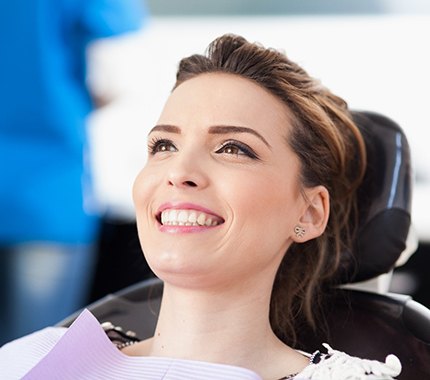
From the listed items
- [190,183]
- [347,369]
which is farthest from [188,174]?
[347,369]

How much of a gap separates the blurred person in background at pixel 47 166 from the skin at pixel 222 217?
32.4 inches

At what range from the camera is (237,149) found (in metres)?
1.48

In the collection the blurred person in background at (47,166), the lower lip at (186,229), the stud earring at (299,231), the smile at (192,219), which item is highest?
the smile at (192,219)

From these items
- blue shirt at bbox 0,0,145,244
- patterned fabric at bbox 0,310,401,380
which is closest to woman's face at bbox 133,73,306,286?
→ patterned fabric at bbox 0,310,401,380

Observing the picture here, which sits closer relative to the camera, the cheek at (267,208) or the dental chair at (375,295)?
the cheek at (267,208)

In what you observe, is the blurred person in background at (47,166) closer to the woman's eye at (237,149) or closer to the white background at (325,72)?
the white background at (325,72)

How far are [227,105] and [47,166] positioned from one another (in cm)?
99

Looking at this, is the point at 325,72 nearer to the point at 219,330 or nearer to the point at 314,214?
the point at 314,214

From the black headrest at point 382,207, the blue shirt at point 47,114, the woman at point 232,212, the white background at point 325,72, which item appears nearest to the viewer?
the woman at point 232,212

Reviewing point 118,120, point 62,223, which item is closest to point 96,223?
point 62,223

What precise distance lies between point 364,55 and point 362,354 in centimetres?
187

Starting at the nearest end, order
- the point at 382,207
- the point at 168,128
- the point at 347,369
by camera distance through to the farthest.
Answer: the point at 347,369 < the point at 168,128 < the point at 382,207

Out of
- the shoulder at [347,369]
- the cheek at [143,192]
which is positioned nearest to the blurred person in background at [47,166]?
the cheek at [143,192]

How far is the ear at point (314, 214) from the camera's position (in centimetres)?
157
